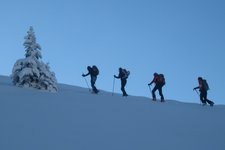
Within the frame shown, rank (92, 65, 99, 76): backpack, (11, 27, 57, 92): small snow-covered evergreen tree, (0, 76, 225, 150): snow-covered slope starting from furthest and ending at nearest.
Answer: (92, 65, 99, 76): backpack < (11, 27, 57, 92): small snow-covered evergreen tree < (0, 76, 225, 150): snow-covered slope

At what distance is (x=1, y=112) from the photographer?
48.1 ft

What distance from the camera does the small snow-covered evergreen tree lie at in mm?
25094

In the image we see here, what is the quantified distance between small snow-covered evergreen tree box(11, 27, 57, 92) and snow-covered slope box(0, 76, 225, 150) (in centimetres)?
625

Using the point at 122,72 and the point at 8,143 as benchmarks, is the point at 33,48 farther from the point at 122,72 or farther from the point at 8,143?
the point at 8,143

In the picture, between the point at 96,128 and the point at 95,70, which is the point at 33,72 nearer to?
the point at 95,70

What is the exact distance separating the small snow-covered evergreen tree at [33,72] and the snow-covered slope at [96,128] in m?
6.25

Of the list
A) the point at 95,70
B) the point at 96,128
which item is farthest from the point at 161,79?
the point at 96,128

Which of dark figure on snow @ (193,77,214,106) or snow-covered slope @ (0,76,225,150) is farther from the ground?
dark figure on snow @ (193,77,214,106)

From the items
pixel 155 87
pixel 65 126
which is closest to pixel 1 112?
pixel 65 126

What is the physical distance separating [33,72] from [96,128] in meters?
12.0

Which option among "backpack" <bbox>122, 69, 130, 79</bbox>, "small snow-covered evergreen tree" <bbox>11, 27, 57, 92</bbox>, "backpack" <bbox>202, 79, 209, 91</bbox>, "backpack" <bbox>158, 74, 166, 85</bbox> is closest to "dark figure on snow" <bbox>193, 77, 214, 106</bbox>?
"backpack" <bbox>202, 79, 209, 91</bbox>

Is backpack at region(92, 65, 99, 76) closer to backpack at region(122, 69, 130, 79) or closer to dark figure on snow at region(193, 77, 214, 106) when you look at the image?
backpack at region(122, 69, 130, 79)

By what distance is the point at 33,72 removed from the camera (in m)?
25.2

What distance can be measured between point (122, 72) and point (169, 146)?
14.4 m
